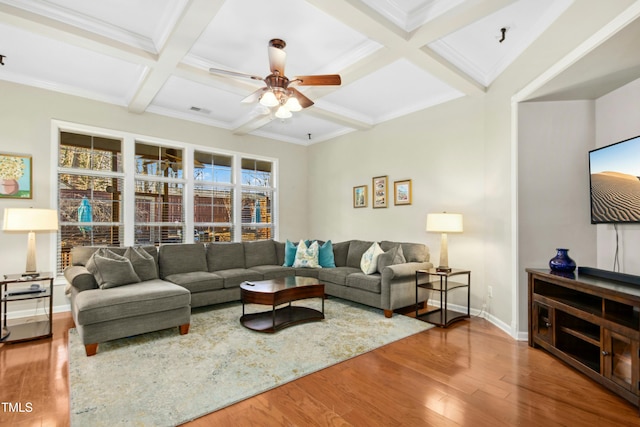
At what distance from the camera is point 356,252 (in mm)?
5133

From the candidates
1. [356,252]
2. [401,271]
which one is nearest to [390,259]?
[401,271]

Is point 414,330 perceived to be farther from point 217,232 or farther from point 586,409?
point 217,232

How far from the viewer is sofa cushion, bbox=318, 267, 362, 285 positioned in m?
4.48

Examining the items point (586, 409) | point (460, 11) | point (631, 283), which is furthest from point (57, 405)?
point (631, 283)

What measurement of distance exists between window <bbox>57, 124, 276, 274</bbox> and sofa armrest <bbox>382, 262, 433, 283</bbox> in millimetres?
3110

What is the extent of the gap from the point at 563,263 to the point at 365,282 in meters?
2.07

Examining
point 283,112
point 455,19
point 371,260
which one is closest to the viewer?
point 455,19

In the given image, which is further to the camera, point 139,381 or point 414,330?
point 414,330

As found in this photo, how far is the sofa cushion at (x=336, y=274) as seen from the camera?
4.48 m

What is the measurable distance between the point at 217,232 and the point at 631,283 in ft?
17.7

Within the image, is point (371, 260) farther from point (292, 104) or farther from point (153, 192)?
point (153, 192)

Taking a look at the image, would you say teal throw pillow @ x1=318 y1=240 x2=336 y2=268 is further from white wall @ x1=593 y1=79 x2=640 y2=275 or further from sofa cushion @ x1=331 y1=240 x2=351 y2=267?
white wall @ x1=593 y1=79 x2=640 y2=275

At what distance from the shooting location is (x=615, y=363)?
7.26 ft

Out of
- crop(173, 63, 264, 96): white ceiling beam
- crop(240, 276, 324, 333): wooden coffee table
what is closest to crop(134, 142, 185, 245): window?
crop(173, 63, 264, 96): white ceiling beam
